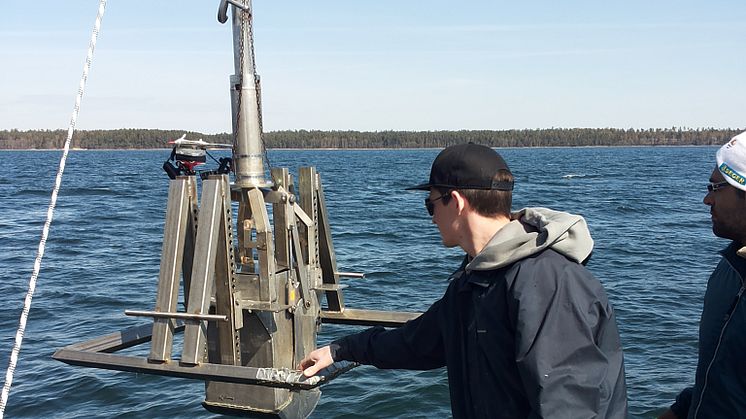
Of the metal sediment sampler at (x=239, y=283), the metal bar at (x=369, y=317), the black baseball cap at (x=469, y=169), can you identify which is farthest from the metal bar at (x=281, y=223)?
the black baseball cap at (x=469, y=169)

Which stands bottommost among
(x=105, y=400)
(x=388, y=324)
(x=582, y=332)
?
(x=105, y=400)

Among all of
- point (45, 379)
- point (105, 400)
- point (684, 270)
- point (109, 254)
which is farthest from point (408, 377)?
point (109, 254)

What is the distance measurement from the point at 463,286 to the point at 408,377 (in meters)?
8.82

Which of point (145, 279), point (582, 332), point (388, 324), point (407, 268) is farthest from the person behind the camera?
point (407, 268)

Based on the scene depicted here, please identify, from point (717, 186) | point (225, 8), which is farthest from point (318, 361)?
point (225, 8)

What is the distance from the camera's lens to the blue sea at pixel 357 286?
35.1 ft

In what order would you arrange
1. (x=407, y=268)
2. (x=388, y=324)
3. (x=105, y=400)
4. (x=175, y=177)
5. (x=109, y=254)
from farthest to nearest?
(x=109, y=254)
(x=407, y=268)
(x=105, y=400)
(x=388, y=324)
(x=175, y=177)

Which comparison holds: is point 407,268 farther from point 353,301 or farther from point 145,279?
point 145,279

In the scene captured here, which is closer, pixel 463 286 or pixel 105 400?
pixel 463 286

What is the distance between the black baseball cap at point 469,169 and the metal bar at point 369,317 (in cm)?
378

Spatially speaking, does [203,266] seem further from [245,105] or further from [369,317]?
[369,317]

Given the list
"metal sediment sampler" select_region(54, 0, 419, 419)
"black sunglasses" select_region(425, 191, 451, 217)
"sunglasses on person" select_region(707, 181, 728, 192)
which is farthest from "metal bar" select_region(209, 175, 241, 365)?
"sunglasses on person" select_region(707, 181, 728, 192)

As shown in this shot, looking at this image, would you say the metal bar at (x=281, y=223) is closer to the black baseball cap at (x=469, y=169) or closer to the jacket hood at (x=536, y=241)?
the black baseball cap at (x=469, y=169)

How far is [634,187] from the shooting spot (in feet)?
173
